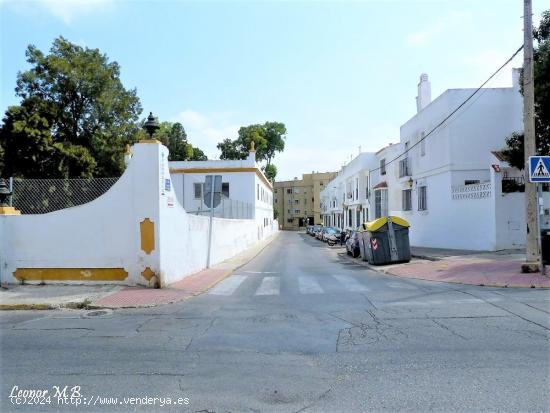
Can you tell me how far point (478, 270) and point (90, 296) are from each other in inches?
433

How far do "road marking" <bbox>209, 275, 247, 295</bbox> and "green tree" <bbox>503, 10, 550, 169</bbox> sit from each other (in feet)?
39.3

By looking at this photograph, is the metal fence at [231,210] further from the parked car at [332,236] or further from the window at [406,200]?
the window at [406,200]

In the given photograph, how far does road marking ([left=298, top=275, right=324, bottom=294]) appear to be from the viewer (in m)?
11.0

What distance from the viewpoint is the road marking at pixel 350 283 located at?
11336 millimetres

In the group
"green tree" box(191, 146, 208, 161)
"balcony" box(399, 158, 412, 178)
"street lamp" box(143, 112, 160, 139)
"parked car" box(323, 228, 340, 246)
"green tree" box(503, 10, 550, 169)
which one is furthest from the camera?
"green tree" box(191, 146, 208, 161)

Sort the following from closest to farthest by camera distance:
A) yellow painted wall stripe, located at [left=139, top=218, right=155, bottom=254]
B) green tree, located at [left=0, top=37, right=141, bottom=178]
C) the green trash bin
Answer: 1. yellow painted wall stripe, located at [left=139, top=218, right=155, bottom=254]
2. the green trash bin
3. green tree, located at [left=0, top=37, right=141, bottom=178]

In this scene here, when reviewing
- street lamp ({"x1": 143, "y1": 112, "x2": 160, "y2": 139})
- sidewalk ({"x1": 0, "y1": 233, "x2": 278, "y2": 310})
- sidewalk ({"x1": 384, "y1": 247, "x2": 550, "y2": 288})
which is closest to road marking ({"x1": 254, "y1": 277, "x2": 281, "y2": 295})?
sidewalk ({"x1": 0, "y1": 233, "x2": 278, "y2": 310})

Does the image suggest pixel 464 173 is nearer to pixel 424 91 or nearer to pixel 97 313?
pixel 424 91

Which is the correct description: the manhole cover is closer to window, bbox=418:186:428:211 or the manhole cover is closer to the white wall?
the white wall

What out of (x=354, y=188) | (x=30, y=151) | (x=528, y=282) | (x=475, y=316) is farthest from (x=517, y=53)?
(x=354, y=188)

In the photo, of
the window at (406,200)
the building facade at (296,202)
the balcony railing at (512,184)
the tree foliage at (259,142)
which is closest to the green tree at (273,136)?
the tree foliage at (259,142)

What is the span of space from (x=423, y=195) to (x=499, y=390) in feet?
79.3

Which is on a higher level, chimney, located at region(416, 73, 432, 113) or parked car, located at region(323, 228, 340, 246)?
chimney, located at region(416, 73, 432, 113)

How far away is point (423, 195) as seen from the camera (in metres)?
27.3
